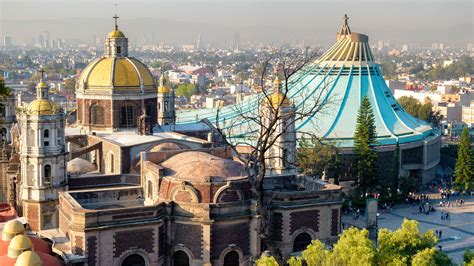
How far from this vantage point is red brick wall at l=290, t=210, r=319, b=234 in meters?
23.3

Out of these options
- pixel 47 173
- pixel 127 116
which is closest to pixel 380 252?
pixel 47 173

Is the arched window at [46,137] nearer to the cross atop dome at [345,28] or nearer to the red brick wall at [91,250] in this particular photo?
the red brick wall at [91,250]

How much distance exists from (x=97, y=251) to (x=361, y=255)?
810 cm

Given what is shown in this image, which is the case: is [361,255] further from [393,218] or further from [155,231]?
[393,218]

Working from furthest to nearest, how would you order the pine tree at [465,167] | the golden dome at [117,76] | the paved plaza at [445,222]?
the pine tree at [465,167] < the paved plaza at [445,222] < the golden dome at [117,76]

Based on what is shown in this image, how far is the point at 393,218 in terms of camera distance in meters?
35.2

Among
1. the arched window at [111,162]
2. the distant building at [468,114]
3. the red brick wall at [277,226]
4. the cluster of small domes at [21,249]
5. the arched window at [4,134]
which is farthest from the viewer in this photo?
the distant building at [468,114]

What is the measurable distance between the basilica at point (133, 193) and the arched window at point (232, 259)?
0.10 ft

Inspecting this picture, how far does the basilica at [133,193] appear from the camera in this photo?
21.2 m

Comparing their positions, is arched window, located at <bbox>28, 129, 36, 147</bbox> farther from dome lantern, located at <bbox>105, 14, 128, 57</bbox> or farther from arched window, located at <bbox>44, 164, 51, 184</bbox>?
dome lantern, located at <bbox>105, 14, 128, 57</bbox>

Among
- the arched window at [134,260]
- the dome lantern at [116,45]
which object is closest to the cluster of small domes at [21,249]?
the arched window at [134,260]

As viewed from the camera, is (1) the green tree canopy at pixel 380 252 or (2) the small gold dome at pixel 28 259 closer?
(2) the small gold dome at pixel 28 259

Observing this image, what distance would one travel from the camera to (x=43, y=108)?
2445 centimetres

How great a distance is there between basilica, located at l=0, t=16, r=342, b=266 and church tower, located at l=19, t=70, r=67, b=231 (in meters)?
0.03
